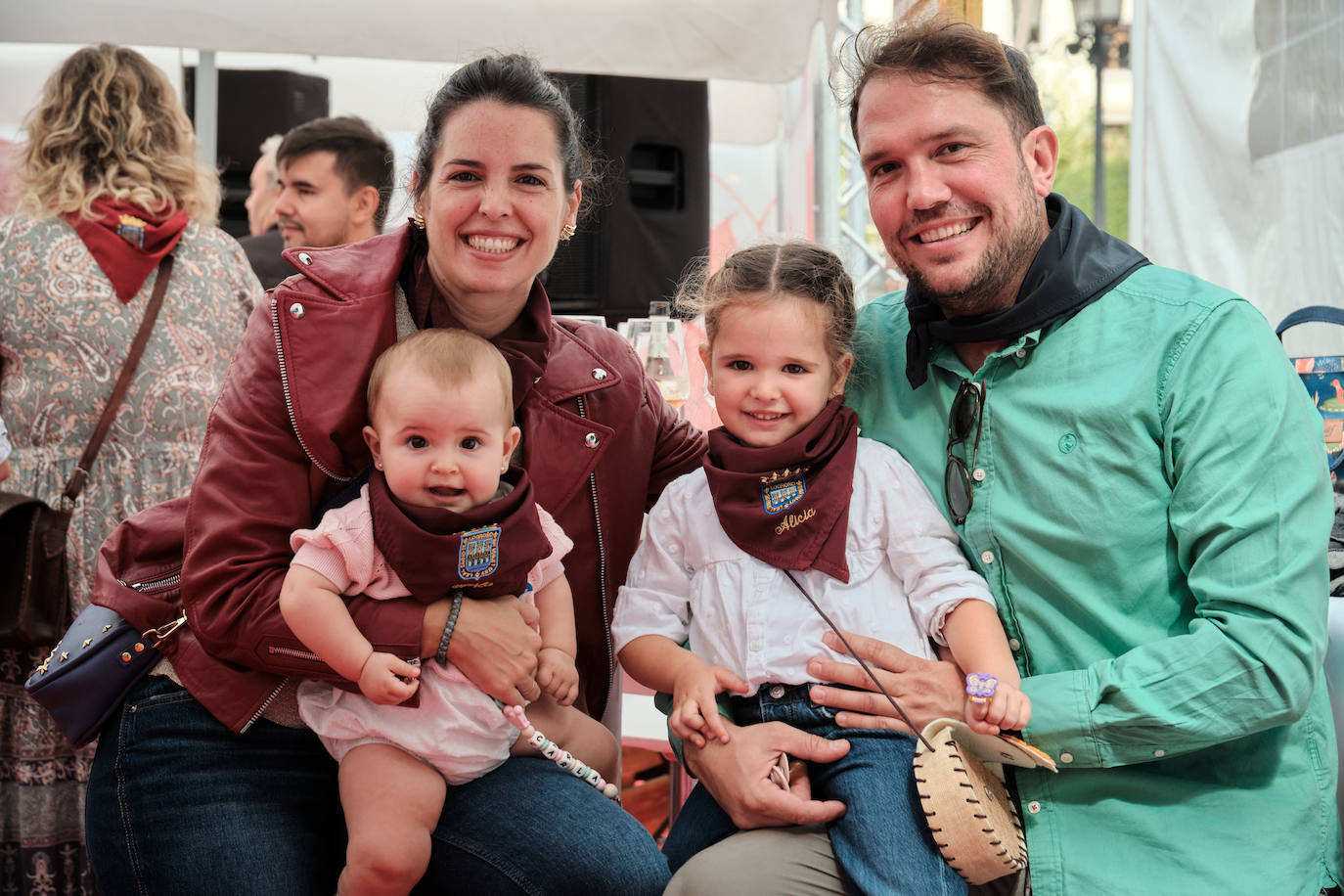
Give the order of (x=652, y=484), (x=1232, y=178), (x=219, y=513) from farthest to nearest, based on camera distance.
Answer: (x=1232, y=178), (x=652, y=484), (x=219, y=513)

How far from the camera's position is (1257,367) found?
177 cm

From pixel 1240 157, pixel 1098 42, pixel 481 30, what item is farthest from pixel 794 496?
pixel 1098 42

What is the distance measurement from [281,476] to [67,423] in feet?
4.79

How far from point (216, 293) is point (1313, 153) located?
10.9 feet

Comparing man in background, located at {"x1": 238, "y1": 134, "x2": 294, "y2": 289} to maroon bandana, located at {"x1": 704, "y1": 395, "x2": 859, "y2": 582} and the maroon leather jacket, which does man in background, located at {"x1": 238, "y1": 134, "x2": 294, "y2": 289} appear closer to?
the maroon leather jacket

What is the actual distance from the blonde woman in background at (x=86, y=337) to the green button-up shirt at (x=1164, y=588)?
221 cm

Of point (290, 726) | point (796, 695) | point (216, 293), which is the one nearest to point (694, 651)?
point (796, 695)

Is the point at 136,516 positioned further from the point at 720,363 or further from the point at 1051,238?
the point at 1051,238

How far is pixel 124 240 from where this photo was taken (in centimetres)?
306

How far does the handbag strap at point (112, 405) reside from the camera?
9.85 feet

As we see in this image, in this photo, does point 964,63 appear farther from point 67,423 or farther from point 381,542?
point 67,423

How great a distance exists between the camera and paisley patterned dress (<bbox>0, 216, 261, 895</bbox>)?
297 centimetres

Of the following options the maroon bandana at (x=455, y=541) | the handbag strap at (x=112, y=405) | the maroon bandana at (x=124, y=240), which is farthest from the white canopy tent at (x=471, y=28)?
the maroon bandana at (x=455, y=541)

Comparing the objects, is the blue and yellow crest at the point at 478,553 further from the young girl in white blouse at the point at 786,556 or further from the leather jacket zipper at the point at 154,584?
the leather jacket zipper at the point at 154,584
